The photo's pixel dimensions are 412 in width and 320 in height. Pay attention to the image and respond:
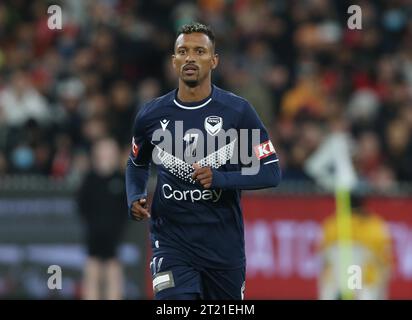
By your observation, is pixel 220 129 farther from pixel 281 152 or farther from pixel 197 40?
pixel 281 152

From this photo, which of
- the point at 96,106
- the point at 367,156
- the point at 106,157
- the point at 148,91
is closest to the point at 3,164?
the point at 96,106

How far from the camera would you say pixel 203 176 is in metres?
7.89

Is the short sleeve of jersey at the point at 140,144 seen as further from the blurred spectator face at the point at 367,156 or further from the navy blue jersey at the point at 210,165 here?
the blurred spectator face at the point at 367,156

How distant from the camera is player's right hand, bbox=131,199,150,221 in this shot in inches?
323

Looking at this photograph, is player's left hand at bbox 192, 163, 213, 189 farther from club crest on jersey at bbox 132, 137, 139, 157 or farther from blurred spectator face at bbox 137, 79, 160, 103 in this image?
blurred spectator face at bbox 137, 79, 160, 103

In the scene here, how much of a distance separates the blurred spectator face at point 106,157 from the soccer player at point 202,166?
5898mm

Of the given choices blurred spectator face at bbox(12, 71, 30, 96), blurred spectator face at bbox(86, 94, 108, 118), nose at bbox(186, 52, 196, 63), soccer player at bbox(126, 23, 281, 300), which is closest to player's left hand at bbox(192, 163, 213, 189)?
soccer player at bbox(126, 23, 281, 300)

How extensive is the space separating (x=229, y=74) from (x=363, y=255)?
4438mm

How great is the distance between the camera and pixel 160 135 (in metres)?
8.34

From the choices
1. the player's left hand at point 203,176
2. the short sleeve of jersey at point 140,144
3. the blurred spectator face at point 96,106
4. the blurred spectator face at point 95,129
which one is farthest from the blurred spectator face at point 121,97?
the player's left hand at point 203,176

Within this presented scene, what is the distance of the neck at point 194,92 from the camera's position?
830cm

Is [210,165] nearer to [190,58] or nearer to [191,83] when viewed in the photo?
[191,83]

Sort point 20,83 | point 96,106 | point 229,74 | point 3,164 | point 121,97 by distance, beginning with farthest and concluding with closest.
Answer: point 229,74, point 20,83, point 121,97, point 96,106, point 3,164
